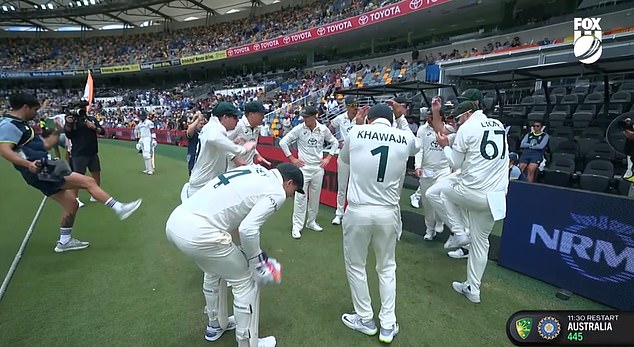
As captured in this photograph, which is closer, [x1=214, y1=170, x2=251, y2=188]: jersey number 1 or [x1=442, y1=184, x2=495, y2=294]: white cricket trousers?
[x1=214, y1=170, x2=251, y2=188]: jersey number 1

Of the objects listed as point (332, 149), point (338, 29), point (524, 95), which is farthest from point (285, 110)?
point (332, 149)

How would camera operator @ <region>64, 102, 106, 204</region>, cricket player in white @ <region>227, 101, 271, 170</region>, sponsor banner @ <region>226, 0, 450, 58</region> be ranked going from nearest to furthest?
cricket player in white @ <region>227, 101, 271, 170</region> < camera operator @ <region>64, 102, 106, 204</region> < sponsor banner @ <region>226, 0, 450, 58</region>

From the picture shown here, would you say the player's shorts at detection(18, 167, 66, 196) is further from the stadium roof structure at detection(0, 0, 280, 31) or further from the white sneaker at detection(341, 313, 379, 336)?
the stadium roof structure at detection(0, 0, 280, 31)

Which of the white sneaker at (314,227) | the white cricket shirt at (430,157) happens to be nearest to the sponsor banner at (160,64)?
the white sneaker at (314,227)

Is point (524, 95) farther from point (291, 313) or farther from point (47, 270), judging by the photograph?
point (47, 270)

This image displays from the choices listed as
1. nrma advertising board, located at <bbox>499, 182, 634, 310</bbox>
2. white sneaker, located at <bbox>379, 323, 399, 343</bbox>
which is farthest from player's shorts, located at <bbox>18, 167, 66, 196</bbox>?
nrma advertising board, located at <bbox>499, 182, 634, 310</bbox>

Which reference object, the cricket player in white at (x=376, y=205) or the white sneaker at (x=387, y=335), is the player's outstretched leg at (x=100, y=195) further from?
the white sneaker at (x=387, y=335)

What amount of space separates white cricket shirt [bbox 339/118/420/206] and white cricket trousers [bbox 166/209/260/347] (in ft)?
3.74

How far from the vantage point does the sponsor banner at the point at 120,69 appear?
3958cm

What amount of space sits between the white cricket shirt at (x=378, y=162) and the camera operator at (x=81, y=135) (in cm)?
588

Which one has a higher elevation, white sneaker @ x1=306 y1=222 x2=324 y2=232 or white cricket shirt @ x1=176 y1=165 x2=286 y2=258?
white cricket shirt @ x1=176 y1=165 x2=286 y2=258

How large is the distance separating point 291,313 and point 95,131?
5729 millimetres

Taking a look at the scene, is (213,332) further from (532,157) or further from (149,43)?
(149,43)

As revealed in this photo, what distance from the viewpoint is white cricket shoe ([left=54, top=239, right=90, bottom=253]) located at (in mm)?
4910
